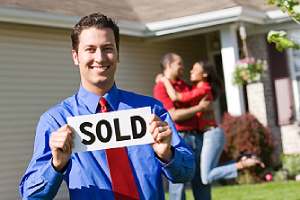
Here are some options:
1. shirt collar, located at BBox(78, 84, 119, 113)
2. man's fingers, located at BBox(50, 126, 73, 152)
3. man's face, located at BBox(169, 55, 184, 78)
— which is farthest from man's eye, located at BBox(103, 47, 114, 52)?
man's face, located at BBox(169, 55, 184, 78)

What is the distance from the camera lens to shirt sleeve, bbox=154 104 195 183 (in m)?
2.91

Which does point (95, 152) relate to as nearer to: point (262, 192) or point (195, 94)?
point (195, 94)

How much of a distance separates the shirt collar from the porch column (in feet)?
36.8

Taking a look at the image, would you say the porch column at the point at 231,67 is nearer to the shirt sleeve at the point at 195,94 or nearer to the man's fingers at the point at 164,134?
the shirt sleeve at the point at 195,94

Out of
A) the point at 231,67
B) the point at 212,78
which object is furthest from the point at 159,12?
the point at 212,78

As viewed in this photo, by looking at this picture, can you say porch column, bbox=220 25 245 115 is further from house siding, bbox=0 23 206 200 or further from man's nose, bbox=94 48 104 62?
man's nose, bbox=94 48 104 62

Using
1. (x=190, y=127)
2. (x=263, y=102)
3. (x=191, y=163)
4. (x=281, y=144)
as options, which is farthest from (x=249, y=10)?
(x=191, y=163)

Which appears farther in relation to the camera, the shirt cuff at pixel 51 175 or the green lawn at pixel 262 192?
the green lawn at pixel 262 192

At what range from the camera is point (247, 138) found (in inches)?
532

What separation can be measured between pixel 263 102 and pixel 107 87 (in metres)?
12.1

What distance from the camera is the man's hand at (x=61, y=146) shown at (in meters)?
2.69

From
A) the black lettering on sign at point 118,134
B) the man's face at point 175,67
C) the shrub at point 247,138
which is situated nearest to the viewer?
the black lettering on sign at point 118,134

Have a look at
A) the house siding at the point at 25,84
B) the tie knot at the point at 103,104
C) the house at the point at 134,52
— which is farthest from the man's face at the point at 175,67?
the tie knot at the point at 103,104

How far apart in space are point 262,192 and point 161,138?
341 inches
